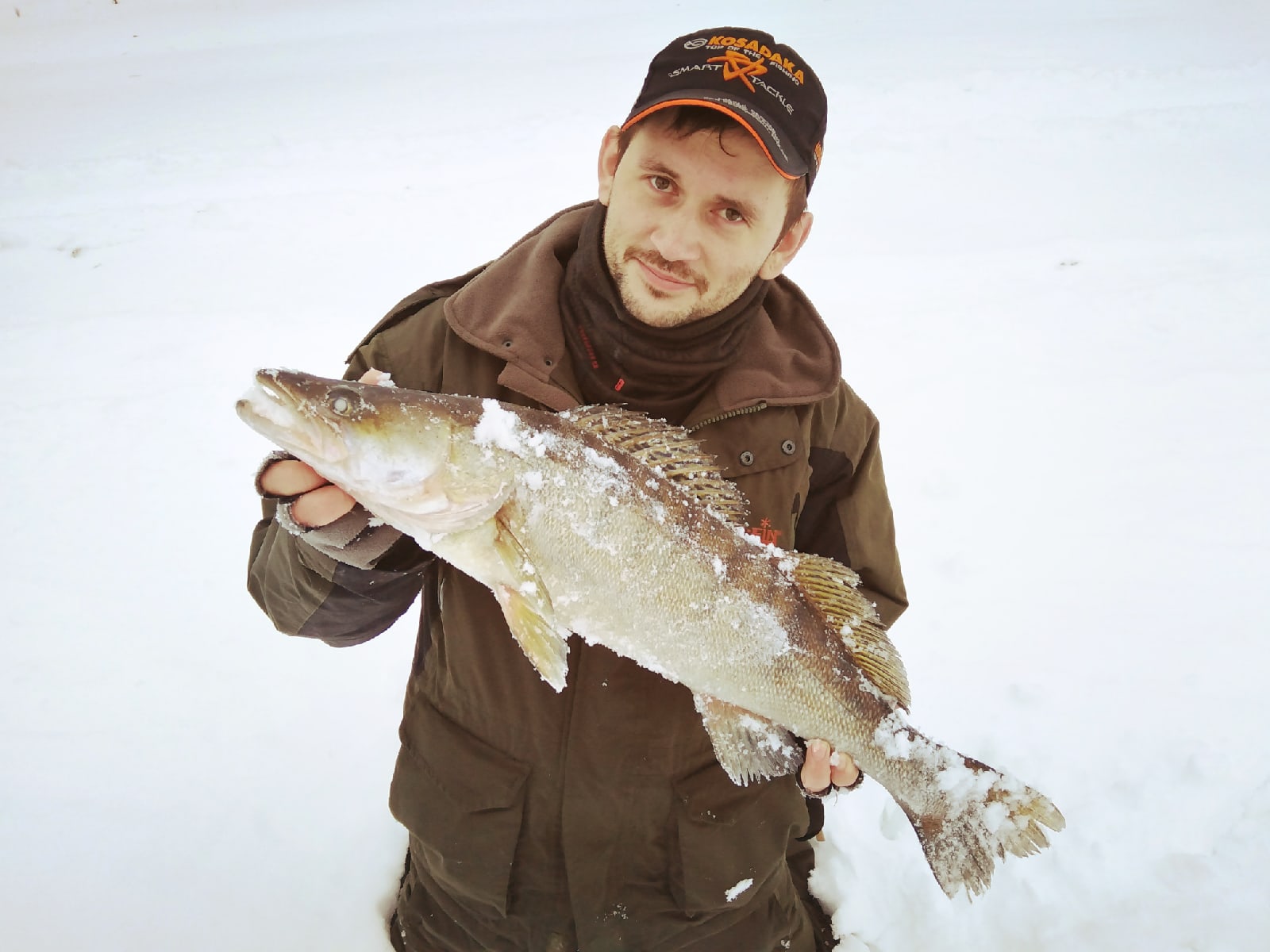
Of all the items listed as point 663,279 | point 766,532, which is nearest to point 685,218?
point 663,279

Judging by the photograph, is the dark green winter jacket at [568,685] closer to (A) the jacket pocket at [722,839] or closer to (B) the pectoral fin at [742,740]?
(A) the jacket pocket at [722,839]

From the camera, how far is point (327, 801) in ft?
9.14

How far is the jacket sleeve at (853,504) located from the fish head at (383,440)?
90 centimetres

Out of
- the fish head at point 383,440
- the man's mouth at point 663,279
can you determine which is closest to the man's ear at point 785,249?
the man's mouth at point 663,279

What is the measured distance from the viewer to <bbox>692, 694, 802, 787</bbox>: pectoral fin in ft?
6.25

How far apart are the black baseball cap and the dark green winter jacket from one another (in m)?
0.43

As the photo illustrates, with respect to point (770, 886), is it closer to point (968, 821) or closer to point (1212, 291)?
point (968, 821)

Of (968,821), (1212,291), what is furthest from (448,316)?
(1212,291)

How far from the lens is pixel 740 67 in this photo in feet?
6.06

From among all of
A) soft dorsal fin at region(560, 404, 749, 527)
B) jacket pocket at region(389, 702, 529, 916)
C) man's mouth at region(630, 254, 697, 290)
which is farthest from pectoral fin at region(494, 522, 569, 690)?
man's mouth at region(630, 254, 697, 290)

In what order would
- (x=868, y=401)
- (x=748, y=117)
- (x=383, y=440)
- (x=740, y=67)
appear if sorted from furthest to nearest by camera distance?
1. (x=868, y=401)
2. (x=740, y=67)
3. (x=748, y=117)
4. (x=383, y=440)

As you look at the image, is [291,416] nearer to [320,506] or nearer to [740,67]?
[320,506]

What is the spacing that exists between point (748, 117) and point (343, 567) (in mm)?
1403

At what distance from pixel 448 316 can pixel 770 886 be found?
1937mm
